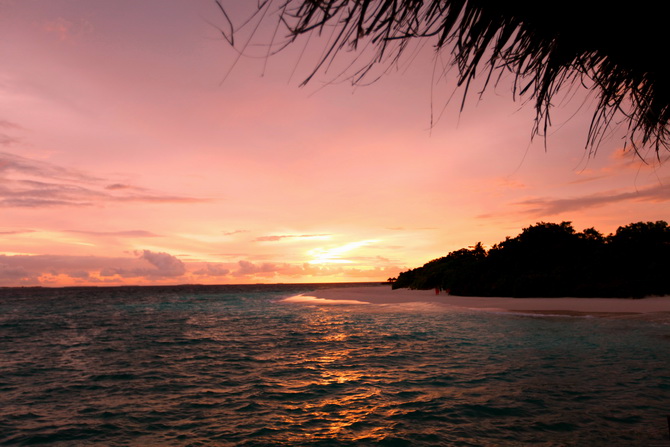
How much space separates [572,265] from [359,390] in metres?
31.4

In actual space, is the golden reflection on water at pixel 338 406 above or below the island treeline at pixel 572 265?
below

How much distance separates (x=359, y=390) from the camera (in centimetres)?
1016

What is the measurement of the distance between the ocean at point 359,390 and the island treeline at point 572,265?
13128 mm

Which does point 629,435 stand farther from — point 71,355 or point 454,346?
point 71,355

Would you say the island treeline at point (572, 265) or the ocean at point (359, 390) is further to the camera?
the island treeline at point (572, 265)

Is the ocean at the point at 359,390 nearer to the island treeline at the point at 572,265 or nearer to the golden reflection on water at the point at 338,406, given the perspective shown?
the golden reflection on water at the point at 338,406

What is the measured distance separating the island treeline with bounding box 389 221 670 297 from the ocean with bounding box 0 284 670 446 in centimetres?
1313

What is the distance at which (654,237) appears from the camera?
31547 mm

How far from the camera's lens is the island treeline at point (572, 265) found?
96.4 ft

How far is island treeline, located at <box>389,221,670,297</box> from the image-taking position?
29375 mm

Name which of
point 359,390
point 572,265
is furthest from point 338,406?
point 572,265

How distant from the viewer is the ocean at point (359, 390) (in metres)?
7.39

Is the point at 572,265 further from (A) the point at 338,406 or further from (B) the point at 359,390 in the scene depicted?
(A) the point at 338,406

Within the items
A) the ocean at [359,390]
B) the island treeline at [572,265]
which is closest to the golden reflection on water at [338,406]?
the ocean at [359,390]
